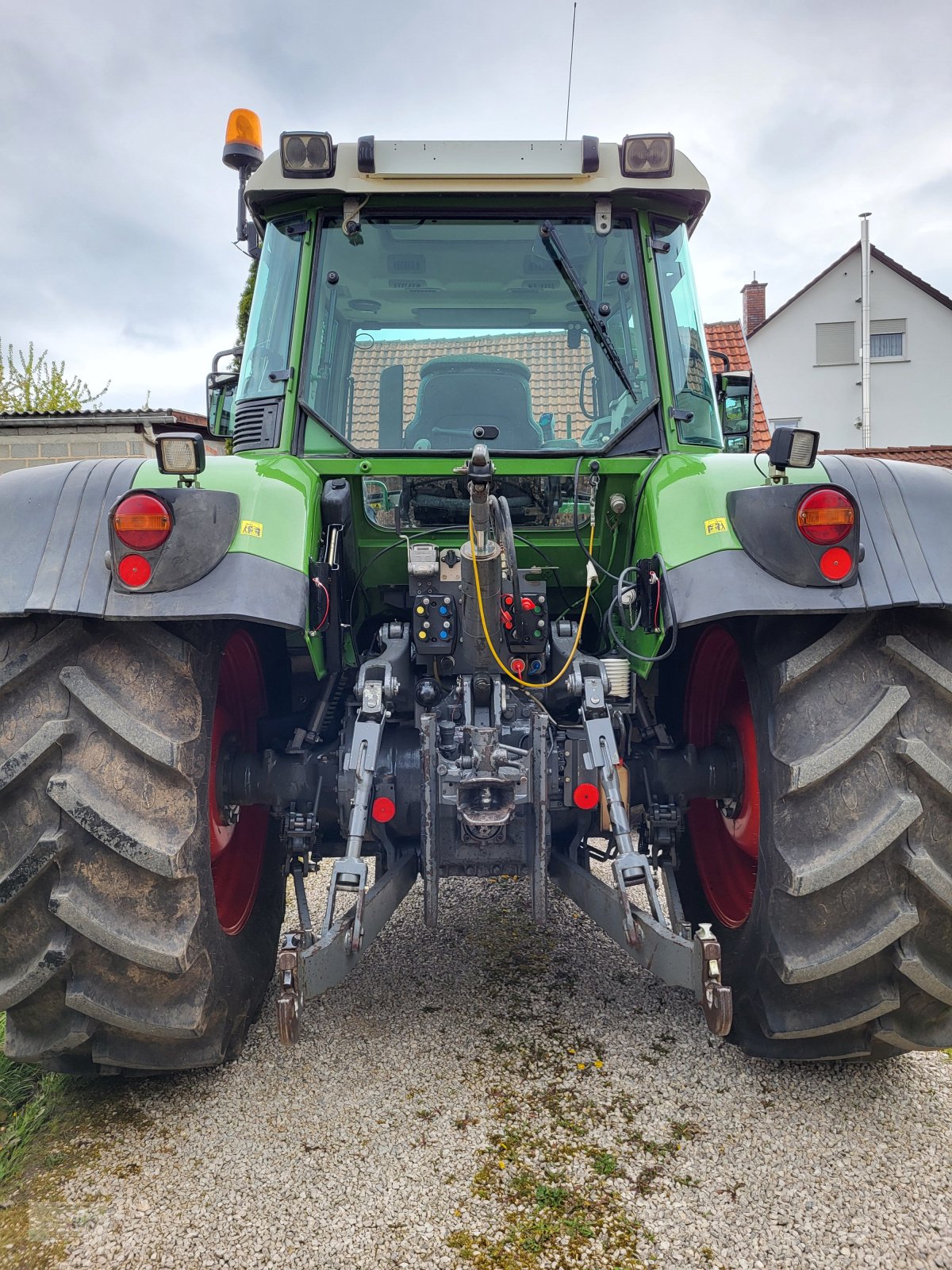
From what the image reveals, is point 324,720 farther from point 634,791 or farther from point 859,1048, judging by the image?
point 859,1048

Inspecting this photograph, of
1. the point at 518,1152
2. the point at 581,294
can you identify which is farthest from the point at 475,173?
the point at 518,1152

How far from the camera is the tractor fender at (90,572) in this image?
85.3 inches

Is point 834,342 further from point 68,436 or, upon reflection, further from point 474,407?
point 474,407

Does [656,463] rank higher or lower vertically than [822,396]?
lower

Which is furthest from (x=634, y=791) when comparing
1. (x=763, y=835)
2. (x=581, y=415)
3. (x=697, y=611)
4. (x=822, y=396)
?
(x=822, y=396)

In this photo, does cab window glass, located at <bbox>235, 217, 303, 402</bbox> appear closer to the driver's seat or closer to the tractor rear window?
the tractor rear window

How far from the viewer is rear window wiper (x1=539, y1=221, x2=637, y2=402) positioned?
3.15 m

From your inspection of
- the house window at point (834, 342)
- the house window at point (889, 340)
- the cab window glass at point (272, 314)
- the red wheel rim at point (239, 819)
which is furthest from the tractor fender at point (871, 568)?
the house window at point (889, 340)

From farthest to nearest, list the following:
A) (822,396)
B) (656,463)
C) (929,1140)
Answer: (822,396) < (656,463) < (929,1140)

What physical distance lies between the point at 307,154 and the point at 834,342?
27987 mm

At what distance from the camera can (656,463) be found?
9.49ft

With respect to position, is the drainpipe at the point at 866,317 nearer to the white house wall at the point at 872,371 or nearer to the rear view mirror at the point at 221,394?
the white house wall at the point at 872,371

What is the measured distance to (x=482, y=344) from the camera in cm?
340

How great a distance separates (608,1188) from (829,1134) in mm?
613
